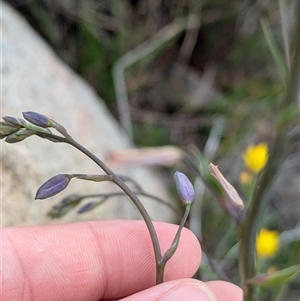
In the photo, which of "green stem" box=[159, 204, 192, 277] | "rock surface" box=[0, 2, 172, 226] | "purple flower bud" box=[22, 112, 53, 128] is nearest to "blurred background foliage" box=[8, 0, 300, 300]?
"rock surface" box=[0, 2, 172, 226]

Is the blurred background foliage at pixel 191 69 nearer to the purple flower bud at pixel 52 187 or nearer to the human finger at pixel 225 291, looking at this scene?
the human finger at pixel 225 291

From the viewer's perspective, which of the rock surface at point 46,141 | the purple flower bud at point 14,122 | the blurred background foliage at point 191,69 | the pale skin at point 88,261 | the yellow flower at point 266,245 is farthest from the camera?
the blurred background foliage at point 191,69

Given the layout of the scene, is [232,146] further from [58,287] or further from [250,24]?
[58,287]

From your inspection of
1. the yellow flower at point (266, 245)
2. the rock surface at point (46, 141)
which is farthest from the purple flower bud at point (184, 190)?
the yellow flower at point (266, 245)

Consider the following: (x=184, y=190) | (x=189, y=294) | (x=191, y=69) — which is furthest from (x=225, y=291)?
(x=191, y=69)

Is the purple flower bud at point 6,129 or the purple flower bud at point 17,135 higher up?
the purple flower bud at point 6,129

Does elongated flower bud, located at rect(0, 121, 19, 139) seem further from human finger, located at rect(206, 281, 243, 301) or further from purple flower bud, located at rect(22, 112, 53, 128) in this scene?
human finger, located at rect(206, 281, 243, 301)
